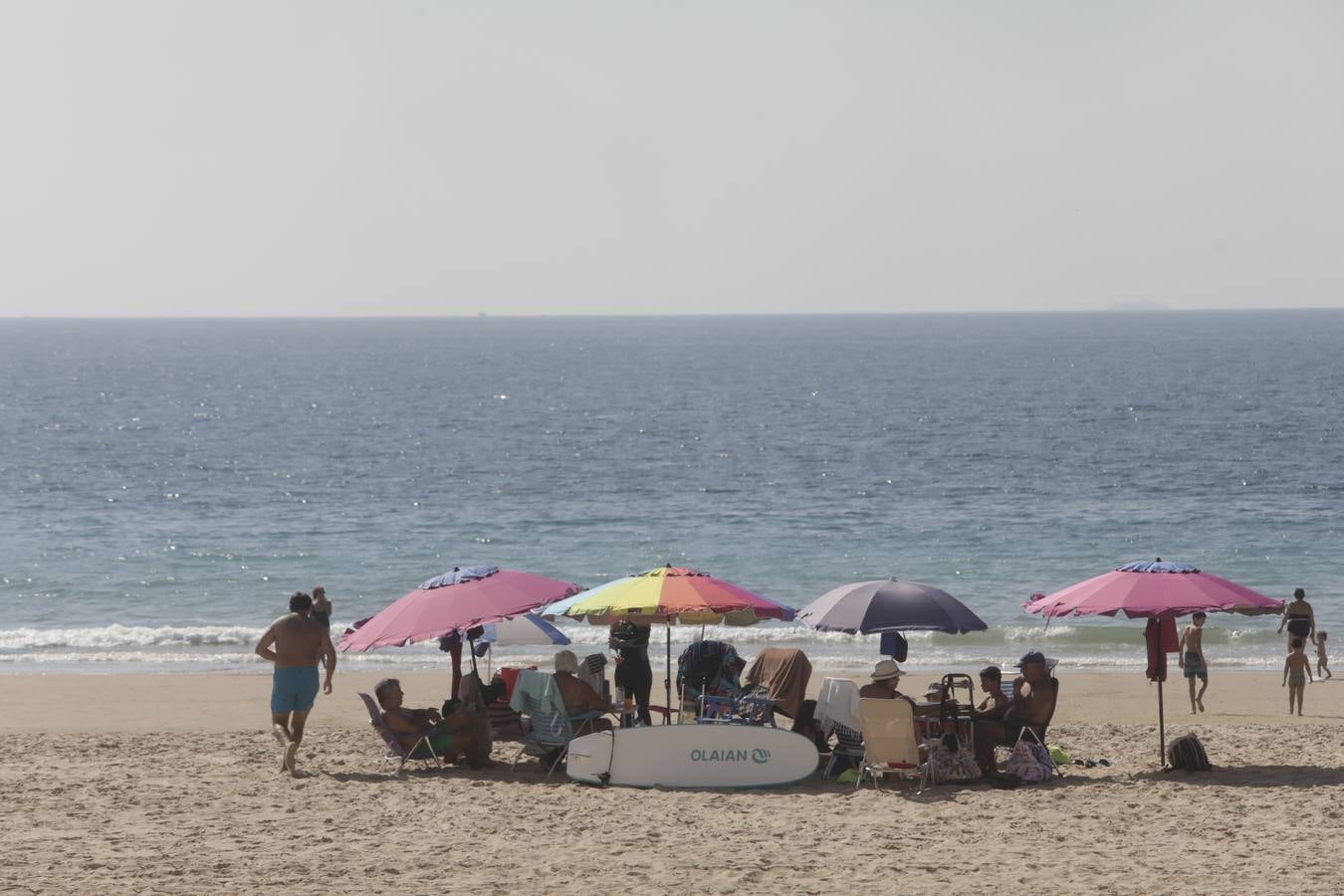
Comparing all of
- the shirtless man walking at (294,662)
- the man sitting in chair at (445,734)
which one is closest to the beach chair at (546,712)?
the man sitting in chair at (445,734)

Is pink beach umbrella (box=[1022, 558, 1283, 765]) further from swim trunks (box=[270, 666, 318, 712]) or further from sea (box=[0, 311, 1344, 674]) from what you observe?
sea (box=[0, 311, 1344, 674])

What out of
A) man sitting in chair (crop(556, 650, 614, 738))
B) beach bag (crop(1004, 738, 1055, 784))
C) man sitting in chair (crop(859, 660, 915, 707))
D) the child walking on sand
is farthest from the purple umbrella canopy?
the child walking on sand

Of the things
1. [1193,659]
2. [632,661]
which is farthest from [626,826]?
[1193,659]

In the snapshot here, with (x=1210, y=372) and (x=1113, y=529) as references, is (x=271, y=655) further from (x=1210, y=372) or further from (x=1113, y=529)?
(x=1210, y=372)

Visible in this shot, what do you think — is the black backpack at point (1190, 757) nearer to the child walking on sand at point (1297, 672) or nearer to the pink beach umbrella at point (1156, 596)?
the pink beach umbrella at point (1156, 596)

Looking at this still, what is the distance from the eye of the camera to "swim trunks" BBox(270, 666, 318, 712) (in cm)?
1276

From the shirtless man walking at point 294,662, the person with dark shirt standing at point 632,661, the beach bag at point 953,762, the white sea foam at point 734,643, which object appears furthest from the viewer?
the white sea foam at point 734,643

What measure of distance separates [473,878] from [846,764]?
3.90m

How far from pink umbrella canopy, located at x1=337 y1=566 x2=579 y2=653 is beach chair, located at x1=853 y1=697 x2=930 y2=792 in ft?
9.33

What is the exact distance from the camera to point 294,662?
41.8ft

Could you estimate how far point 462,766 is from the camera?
13.1 m

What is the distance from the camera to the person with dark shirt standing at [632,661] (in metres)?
13.8

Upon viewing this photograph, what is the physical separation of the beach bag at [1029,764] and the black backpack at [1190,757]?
3.63 ft

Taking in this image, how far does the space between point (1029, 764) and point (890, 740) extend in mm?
1192
